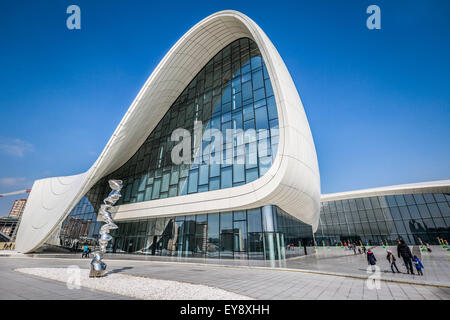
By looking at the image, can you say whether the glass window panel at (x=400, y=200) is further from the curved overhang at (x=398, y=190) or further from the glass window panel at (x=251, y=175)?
the glass window panel at (x=251, y=175)

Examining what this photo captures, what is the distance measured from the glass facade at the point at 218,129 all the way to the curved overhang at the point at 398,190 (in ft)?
130

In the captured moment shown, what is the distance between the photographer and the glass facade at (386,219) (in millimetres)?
37406

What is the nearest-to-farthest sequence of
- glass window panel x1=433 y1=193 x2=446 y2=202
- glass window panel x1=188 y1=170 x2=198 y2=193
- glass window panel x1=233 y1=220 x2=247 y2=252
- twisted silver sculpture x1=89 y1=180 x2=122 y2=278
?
twisted silver sculpture x1=89 y1=180 x2=122 y2=278 → glass window panel x1=233 y1=220 x2=247 y2=252 → glass window panel x1=188 y1=170 x2=198 y2=193 → glass window panel x1=433 y1=193 x2=446 y2=202

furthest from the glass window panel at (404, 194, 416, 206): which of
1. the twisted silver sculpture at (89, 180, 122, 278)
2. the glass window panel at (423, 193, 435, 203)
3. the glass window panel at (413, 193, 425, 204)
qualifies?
the twisted silver sculpture at (89, 180, 122, 278)

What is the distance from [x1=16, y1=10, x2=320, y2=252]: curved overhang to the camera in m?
15.0

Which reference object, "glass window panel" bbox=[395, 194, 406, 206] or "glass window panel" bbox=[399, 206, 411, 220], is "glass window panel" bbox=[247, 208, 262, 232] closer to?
"glass window panel" bbox=[399, 206, 411, 220]

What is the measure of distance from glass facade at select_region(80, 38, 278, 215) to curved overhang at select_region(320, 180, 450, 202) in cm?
3970

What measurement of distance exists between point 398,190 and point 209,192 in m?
43.6

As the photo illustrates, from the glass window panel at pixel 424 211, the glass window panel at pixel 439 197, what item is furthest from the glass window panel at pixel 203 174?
the glass window panel at pixel 439 197

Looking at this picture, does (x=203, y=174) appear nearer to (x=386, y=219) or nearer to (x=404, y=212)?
(x=386, y=219)

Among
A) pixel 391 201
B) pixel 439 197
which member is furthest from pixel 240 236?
pixel 439 197

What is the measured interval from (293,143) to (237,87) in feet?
30.8
